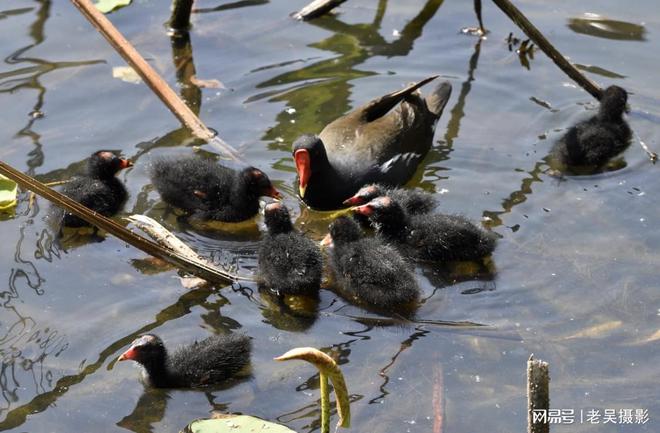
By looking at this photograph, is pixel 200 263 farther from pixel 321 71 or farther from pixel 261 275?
pixel 321 71

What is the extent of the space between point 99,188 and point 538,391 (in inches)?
138

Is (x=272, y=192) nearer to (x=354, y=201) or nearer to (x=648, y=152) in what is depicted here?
(x=354, y=201)

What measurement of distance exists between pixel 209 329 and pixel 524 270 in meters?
1.78

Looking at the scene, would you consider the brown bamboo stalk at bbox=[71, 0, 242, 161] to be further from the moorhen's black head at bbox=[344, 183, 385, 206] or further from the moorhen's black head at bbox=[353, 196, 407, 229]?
the moorhen's black head at bbox=[353, 196, 407, 229]

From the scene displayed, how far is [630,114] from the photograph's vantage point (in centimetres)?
755

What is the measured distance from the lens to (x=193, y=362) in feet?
16.7

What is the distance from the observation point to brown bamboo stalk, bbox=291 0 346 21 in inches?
346

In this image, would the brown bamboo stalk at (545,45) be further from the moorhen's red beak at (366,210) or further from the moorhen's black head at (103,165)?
the moorhen's black head at (103,165)

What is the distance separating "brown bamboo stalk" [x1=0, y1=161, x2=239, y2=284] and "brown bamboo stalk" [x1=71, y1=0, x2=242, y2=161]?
146 centimetres

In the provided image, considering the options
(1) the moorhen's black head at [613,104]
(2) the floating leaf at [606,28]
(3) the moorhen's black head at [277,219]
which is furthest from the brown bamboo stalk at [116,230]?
(2) the floating leaf at [606,28]

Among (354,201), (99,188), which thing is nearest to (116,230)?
(99,188)

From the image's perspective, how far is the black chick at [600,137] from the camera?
22.6ft

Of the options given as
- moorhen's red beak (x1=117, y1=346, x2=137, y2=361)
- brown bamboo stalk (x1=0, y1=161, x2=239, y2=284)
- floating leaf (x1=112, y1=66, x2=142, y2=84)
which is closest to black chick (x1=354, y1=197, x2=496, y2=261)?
brown bamboo stalk (x1=0, y1=161, x2=239, y2=284)

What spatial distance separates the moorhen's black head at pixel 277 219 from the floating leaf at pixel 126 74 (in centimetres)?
265
